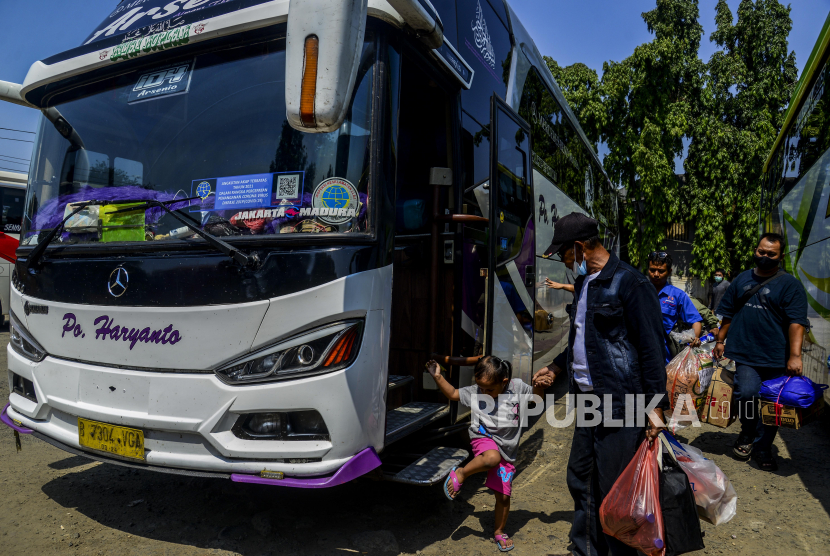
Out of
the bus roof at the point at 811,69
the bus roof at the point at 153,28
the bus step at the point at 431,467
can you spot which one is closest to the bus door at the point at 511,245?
the bus step at the point at 431,467

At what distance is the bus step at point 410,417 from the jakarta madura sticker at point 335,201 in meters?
1.22

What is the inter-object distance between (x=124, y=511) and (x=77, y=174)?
211 centimetres

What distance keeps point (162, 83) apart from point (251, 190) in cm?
93

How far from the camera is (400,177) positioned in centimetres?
427

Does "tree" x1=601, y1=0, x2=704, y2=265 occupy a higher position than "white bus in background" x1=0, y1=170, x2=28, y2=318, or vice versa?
"tree" x1=601, y1=0, x2=704, y2=265

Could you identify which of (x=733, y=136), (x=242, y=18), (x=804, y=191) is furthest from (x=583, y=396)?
(x=733, y=136)

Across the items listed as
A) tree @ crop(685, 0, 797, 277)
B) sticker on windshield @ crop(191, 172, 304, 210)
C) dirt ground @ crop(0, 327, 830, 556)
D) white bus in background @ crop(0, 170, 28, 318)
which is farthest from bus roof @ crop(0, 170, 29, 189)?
tree @ crop(685, 0, 797, 277)

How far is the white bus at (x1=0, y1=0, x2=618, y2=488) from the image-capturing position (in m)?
2.71

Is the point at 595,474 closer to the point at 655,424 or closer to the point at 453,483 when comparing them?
the point at 655,424

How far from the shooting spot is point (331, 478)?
2.67 m

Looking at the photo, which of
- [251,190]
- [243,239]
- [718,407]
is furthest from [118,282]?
[718,407]

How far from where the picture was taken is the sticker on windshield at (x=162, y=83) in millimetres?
3199

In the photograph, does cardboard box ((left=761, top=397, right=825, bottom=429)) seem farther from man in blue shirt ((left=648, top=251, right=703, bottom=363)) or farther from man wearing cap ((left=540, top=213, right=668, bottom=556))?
man wearing cap ((left=540, top=213, right=668, bottom=556))

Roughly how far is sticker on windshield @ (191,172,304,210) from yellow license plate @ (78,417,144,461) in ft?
3.98
